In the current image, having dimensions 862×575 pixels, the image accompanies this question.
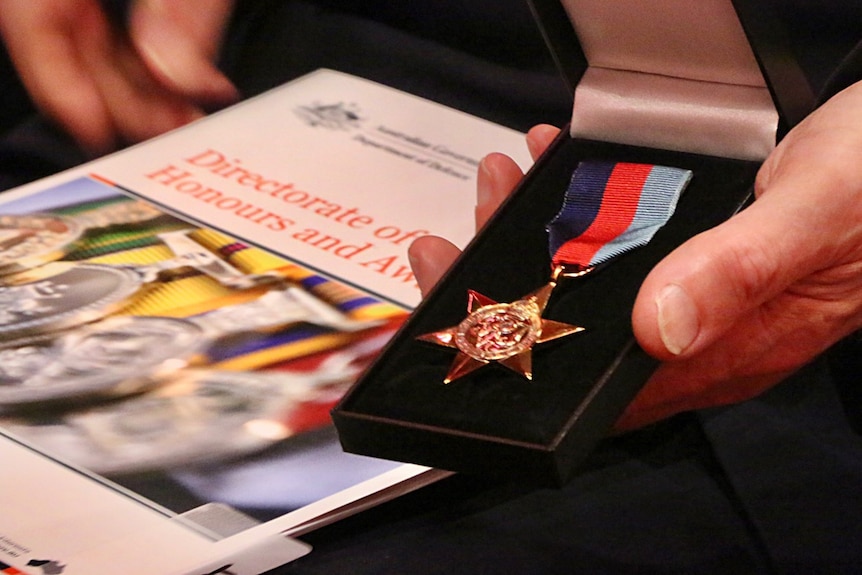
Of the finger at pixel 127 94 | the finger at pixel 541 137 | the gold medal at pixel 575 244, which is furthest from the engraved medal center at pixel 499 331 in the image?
the finger at pixel 127 94

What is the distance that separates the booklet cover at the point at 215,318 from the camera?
50cm

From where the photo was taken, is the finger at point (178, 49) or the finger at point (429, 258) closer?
the finger at point (429, 258)

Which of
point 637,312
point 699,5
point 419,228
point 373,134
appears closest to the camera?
point 637,312

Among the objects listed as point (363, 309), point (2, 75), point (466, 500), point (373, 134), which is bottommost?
point (466, 500)

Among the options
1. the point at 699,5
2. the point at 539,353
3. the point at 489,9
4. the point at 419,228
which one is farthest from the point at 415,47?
the point at 539,353

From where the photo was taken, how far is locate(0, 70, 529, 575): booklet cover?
50cm

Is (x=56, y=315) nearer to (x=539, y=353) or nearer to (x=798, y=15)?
(x=539, y=353)

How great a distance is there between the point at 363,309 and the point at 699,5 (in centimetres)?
26

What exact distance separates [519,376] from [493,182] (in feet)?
0.81

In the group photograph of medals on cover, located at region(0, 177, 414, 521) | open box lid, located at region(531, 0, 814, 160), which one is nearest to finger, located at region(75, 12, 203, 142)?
photograph of medals on cover, located at region(0, 177, 414, 521)

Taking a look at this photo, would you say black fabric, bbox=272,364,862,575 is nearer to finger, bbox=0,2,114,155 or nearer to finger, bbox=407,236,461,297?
finger, bbox=407,236,461,297

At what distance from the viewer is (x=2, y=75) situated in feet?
2.81

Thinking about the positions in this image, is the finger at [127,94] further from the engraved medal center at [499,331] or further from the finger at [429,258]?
the engraved medal center at [499,331]

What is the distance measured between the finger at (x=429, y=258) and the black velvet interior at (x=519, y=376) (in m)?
0.05
